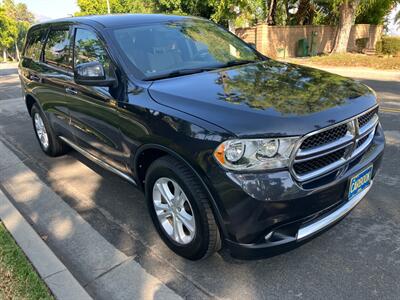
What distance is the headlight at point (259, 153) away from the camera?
7.59 ft

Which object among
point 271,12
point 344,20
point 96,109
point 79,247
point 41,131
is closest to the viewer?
point 79,247

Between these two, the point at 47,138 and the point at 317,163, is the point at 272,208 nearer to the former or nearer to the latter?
the point at 317,163

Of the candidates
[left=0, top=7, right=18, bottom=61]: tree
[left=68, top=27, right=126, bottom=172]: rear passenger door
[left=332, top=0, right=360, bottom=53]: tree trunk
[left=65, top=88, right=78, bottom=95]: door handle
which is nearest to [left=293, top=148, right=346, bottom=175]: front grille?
[left=68, top=27, right=126, bottom=172]: rear passenger door

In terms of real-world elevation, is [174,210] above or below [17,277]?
above

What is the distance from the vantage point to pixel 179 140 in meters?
2.60

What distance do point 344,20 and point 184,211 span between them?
18.4 m

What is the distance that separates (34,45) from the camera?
546cm

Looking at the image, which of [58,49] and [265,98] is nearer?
[265,98]

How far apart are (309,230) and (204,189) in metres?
0.73

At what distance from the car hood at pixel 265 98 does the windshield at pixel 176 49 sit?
0.81 ft

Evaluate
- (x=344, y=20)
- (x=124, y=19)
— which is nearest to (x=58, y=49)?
(x=124, y=19)

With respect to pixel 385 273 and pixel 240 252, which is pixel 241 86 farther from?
pixel 385 273

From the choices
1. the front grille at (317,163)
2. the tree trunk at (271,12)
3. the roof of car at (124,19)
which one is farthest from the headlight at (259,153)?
the tree trunk at (271,12)

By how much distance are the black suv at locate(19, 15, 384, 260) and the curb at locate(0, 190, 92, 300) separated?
789 mm
